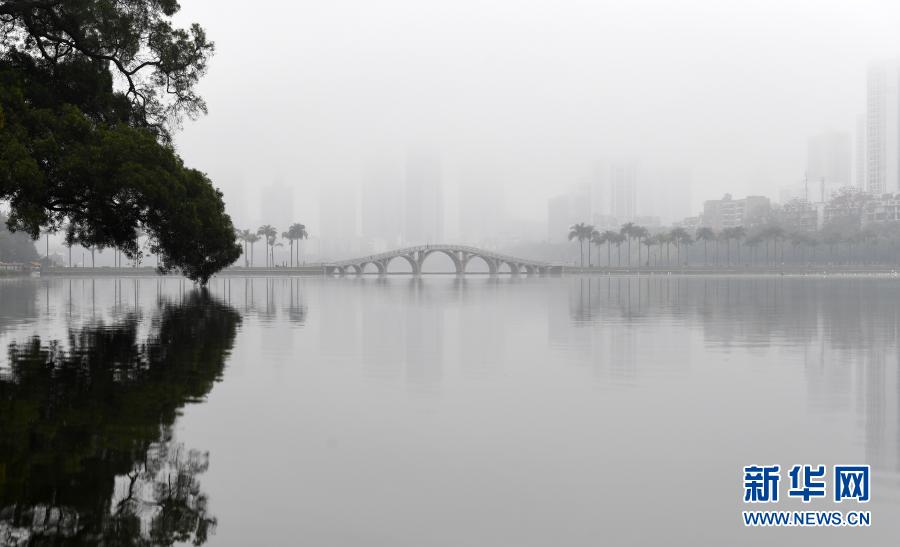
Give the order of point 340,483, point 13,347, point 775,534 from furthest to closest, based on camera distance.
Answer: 1. point 13,347
2. point 340,483
3. point 775,534

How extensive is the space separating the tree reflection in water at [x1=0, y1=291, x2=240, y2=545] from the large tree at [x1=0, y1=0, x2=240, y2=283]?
22.6ft

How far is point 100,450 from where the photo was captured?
9.14 metres

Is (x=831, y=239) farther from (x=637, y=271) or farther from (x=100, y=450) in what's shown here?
(x=100, y=450)

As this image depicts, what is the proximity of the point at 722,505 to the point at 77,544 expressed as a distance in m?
5.29

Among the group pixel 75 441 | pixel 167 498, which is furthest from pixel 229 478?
pixel 75 441

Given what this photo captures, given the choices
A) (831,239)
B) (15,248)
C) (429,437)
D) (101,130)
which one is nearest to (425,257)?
(15,248)

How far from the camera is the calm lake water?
22.5ft

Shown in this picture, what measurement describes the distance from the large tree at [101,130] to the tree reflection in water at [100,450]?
22.6ft

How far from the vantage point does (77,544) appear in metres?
6.26

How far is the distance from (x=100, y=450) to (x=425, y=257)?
164 meters

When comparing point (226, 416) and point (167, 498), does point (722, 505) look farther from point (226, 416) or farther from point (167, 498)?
point (226, 416)

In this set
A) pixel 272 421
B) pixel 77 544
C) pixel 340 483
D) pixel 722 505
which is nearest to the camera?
pixel 77 544

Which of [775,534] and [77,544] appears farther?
[775,534]

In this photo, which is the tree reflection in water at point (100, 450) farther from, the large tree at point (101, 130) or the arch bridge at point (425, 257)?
the arch bridge at point (425, 257)
